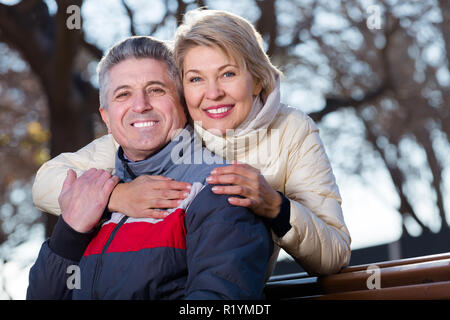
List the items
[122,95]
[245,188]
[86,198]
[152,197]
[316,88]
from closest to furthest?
[245,188]
[152,197]
[86,198]
[122,95]
[316,88]

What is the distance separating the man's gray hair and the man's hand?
31 cm

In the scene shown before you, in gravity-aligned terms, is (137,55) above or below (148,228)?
above

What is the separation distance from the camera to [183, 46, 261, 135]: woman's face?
8.46 feet

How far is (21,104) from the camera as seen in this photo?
369 inches

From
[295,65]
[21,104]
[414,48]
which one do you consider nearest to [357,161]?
[414,48]

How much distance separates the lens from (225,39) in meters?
2.55

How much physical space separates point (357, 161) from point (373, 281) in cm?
914

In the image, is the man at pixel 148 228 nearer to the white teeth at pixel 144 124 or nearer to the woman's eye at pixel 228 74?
the white teeth at pixel 144 124

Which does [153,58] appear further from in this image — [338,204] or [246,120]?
[338,204]

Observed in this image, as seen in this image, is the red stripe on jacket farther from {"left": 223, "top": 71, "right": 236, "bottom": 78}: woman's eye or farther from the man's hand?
{"left": 223, "top": 71, "right": 236, "bottom": 78}: woman's eye

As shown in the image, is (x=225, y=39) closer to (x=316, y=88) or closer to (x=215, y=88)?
(x=215, y=88)

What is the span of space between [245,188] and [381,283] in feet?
1.95

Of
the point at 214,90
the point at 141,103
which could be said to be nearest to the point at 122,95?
the point at 141,103

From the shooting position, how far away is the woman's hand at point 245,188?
1944 millimetres
